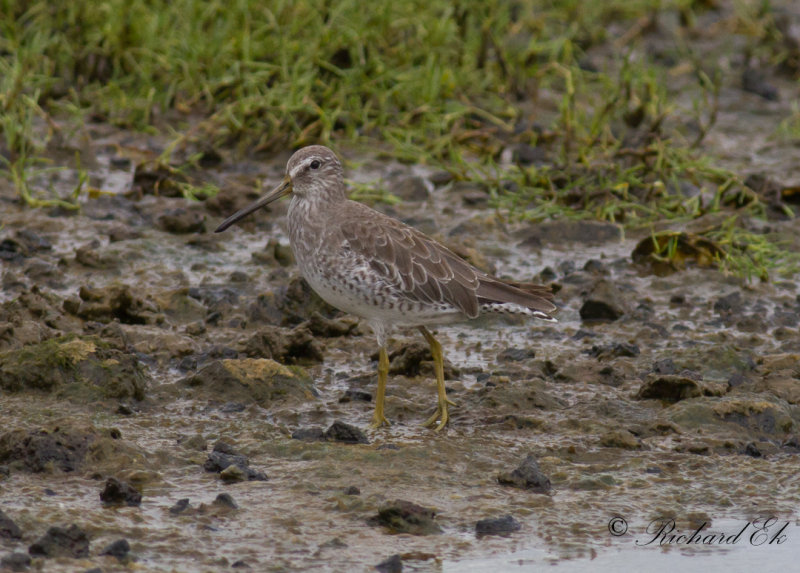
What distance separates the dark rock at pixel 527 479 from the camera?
6770 mm

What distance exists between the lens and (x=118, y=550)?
5.75m

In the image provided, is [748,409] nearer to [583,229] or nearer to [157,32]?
[583,229]

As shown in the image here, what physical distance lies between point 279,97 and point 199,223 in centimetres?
200

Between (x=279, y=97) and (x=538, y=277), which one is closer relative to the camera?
(x=538, y=277)

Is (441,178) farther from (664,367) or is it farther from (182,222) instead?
(664,367)

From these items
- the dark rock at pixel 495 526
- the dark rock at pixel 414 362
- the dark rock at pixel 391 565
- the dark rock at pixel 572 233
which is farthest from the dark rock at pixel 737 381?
the dark rock at pixel 391 565

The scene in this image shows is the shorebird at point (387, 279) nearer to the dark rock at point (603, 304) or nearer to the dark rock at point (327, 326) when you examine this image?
the dark rock at point (327, 326)

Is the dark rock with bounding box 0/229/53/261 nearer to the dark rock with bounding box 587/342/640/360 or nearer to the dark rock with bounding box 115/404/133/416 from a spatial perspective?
the dark rock with bounding box 115/404/133/416

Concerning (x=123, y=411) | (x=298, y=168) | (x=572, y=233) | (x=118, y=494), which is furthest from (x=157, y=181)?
(x=118, y=494)

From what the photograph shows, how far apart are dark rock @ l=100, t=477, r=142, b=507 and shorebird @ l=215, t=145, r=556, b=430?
180 cm

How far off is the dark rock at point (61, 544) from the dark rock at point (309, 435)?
1.79m

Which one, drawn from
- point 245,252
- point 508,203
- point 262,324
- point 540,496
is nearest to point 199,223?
point 245,252

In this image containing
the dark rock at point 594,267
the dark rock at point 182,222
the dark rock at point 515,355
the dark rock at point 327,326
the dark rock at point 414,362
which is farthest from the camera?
the dark rock at point 182,222

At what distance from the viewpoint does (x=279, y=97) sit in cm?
1202
